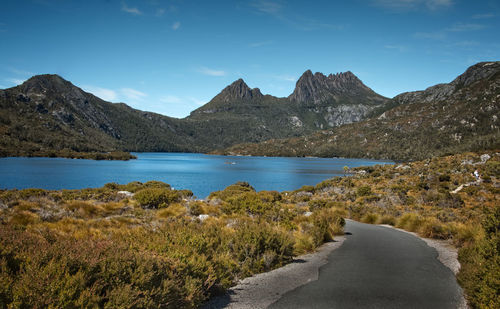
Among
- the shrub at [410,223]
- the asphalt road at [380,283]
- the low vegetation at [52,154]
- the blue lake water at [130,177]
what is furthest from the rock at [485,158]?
the low vegetation at [52,154]

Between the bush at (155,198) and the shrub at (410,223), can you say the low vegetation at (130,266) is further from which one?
the shrub at (410,223)

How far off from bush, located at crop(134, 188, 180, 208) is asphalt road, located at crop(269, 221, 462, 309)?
44.3ft

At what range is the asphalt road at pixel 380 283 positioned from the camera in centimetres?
580

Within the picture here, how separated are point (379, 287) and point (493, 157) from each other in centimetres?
5857

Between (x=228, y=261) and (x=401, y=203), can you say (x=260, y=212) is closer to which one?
(x=228, y=261)

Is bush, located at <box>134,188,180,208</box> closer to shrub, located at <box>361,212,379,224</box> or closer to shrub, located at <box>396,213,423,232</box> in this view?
shrub, located at <box>361,212,379,224</box>

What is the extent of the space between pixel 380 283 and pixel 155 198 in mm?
16624

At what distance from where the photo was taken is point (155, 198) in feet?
66.6

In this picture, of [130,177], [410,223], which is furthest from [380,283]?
[130,177]

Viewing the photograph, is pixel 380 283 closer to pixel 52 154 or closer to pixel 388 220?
pixel 388 220

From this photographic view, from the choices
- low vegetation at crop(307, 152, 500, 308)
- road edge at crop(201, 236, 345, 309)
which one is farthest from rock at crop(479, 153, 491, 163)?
road edge at crop(201, 236, 345, 309)

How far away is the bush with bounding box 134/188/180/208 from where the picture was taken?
65.6ft

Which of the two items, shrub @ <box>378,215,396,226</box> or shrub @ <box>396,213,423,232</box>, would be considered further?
shrub @ <box>378,215,396,226</box>

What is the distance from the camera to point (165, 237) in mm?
6809
